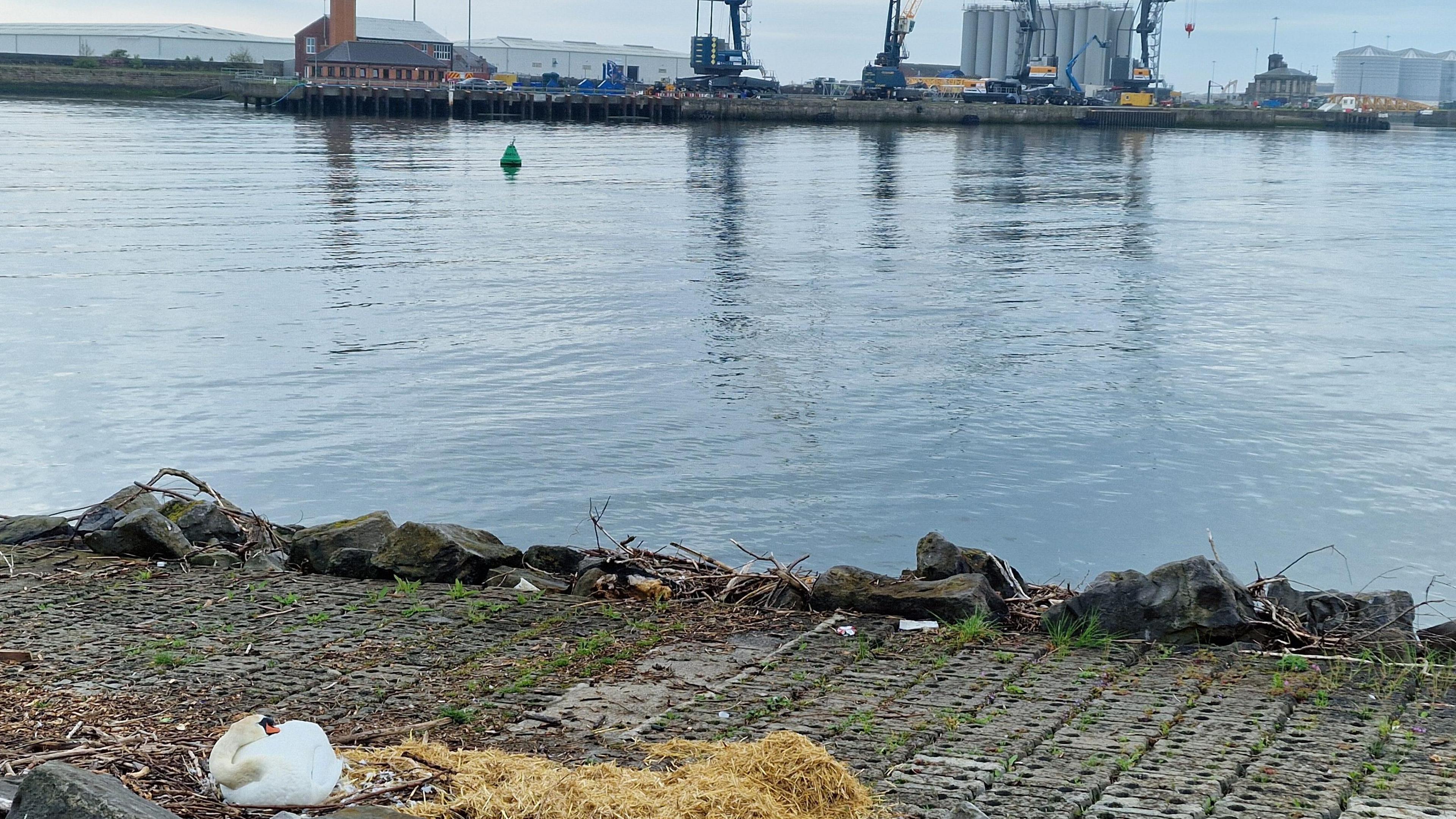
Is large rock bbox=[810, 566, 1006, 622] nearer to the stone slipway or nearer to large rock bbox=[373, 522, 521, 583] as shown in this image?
the stone slipway

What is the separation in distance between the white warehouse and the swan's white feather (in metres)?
156

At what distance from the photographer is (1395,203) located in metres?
46.0

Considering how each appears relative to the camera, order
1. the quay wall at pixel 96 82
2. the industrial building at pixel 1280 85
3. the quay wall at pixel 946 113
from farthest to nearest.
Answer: the industrial building at pixel 1280 85
the quay wall at pixel 946 113
the quay wall at pixel 96 82

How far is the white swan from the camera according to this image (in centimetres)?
415

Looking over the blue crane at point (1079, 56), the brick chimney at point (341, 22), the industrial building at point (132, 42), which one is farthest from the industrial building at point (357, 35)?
the blue crane at point (1079, 56)

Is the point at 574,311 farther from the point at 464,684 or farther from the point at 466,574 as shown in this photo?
the point at 464,684

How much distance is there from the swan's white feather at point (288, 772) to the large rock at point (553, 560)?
439 centimetres

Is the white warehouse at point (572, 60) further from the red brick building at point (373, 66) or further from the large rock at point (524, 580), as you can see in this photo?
the large rock at point (524, 580)

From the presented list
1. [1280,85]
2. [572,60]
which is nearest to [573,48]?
[572,60]

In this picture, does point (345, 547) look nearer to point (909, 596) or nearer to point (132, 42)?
point (909, 596)

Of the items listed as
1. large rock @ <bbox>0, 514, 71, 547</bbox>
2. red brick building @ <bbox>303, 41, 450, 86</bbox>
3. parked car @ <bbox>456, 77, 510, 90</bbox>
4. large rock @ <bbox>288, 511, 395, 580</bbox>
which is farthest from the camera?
red brick building @ <bbox>303, 41, 450, 86</bbox>

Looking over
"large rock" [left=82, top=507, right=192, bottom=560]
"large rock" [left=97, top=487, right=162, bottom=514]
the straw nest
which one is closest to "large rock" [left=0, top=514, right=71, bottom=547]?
"large rock" [left=97, top=487, right=162, bottom=514]

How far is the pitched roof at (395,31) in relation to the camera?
399ft

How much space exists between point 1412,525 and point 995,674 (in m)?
6.55
